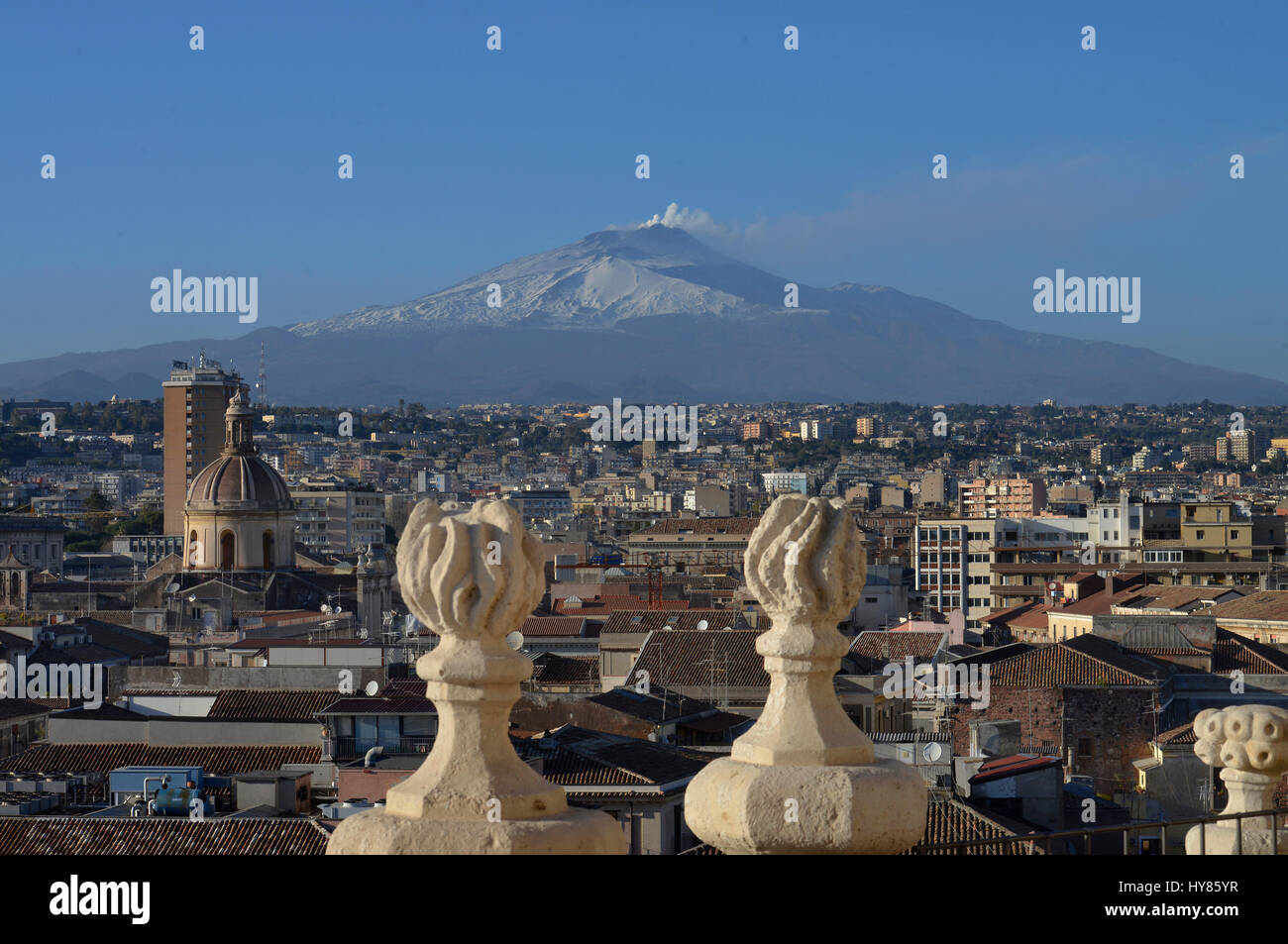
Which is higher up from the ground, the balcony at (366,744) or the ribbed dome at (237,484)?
the ribbed dome at (237,484)

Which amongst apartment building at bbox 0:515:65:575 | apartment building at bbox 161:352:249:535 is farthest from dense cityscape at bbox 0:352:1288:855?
apartment building at bbox 161:352:249:535

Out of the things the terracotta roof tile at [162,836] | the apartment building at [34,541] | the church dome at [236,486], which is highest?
the church dome at [236,486]

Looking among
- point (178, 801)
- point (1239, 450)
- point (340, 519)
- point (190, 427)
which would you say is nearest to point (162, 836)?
point (178, 801)

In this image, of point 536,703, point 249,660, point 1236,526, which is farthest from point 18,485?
point 536,703

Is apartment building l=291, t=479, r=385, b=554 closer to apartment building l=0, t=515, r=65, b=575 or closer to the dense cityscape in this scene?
the dense cityscape

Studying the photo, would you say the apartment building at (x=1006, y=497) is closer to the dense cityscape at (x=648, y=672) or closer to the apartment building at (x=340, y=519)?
the dense cityscape at (x=648, y=672)

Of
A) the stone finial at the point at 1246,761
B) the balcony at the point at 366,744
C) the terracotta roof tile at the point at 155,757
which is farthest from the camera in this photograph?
the terracotta roof tile at the point at 155,757

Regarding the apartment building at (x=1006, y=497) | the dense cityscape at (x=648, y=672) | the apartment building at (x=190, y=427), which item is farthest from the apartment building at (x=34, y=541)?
the apartment building at (x=1006, y=497)
